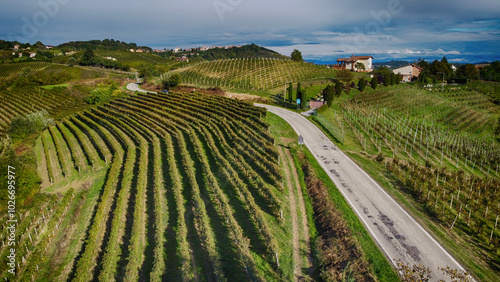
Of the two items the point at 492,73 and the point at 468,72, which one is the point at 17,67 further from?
the point at 492,73

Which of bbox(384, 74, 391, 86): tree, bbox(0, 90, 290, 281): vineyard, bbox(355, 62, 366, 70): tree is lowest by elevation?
bbox(0, 90, 290, 281): vineyard

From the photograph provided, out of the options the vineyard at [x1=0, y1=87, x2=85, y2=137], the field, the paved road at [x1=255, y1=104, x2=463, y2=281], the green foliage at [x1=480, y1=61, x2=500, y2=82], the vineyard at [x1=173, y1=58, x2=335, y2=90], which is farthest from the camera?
the green foliage at [x1=480, y1=61, x2=500, y2=82]

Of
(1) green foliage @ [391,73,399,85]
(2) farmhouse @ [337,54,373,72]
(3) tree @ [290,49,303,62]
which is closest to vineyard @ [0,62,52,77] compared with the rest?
(3) tree @ [290,49,303,62]

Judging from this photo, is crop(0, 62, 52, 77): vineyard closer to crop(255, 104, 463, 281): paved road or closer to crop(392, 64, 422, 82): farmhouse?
crop(255, 104, 463, 281): paved road

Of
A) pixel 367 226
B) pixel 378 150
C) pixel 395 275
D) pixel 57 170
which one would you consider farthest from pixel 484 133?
pixel 57 170

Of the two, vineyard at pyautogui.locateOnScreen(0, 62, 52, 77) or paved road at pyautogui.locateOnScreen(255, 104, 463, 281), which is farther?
vineyard at pyautogui.locateOnScreen(0, 62, 52, 77)
